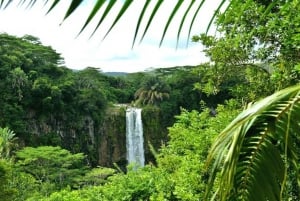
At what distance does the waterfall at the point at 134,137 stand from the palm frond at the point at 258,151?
1067 inches

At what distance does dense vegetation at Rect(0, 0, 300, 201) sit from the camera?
3.02 ft

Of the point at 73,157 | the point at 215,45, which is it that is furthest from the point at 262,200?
the point at 73,157

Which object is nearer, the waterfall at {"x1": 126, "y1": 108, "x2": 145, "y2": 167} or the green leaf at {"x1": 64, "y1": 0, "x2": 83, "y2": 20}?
the green leaf at {"x1": 64, "y1": 0, "x2": 83, "y2": 20}

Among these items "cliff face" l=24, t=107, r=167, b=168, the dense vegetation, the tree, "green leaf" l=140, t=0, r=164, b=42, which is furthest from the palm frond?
"cliff face" l=24, t=107, r=167, b=168

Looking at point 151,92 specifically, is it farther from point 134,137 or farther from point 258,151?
point 258,151

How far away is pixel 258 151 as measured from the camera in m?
0.95

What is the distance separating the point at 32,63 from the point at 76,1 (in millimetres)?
29123

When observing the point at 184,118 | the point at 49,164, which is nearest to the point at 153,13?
the point at 184,118

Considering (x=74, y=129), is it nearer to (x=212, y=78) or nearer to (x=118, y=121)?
(x=118, y=121)

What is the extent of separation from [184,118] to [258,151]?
23.7 feet

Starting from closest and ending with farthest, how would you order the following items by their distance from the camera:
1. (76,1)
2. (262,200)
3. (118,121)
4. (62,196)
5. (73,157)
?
(76,1) < (262,200) < (62,196) < (73,157) < (118,121)

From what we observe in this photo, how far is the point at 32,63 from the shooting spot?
28750mm

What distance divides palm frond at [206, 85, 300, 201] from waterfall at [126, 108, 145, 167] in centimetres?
2709

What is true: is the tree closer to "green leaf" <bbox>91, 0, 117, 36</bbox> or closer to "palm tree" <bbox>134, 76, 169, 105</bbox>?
"palm tree" <bbox>134, 76, 169, 105</bbox>
